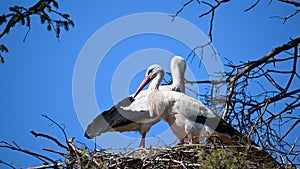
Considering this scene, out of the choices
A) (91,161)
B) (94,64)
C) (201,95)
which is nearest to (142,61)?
(94,64)

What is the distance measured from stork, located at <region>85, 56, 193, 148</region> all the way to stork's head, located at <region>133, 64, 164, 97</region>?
121 millimetres

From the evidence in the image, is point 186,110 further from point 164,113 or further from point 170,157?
point 170,157

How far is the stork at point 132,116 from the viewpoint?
958 centimetres

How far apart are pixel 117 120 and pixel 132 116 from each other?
9.2 inches

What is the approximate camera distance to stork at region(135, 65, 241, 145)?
8727 millimetres

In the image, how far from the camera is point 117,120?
9727mm

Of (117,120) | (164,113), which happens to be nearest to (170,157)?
(164,113)

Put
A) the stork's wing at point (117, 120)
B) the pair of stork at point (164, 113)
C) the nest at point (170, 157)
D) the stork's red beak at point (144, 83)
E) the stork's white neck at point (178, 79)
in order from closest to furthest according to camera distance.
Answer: the nest at point (170, 157) < the pair of stork at point (164, 113) < the stork's wing at point (117, 120) < the stork's white neck at point (178, 79) < the stork's red beak at point (144, 83)

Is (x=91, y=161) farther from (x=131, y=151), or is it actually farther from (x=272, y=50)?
(x=272, y=50)

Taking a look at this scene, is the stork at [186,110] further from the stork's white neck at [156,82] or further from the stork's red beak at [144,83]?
the stork's red beak at [144,83]

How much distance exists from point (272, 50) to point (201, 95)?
1281mm

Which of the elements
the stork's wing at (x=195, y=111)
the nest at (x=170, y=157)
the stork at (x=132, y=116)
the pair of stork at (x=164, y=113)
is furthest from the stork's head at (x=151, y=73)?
the nest at (x=170, y=157)

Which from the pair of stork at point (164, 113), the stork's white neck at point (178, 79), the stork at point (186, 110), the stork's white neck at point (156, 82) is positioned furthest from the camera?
the stork's white neck at point (178, 79)

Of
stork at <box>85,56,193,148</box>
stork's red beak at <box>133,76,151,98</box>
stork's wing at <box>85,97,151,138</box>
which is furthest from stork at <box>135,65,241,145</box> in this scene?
stork's red beak at <box>133,76,151,98</box>
